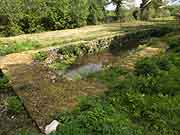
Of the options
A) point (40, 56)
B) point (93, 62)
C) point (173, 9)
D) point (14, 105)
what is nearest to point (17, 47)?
point (40, 56)

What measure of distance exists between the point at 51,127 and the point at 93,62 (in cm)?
1046

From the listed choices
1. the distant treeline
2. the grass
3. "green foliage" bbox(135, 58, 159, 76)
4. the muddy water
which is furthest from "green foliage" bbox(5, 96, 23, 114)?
the distant treeline

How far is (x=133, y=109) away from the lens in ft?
23.3

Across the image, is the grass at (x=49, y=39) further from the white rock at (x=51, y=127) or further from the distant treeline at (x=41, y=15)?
the white rock at (x=51, y=127)

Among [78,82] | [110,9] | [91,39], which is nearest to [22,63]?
[78,82]

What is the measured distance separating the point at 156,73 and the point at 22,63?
5.93 m

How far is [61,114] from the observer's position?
22.9 ft

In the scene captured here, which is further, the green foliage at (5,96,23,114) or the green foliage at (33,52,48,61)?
the green foliage at (33,52,48,61)

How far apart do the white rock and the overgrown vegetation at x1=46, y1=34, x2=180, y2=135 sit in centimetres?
15

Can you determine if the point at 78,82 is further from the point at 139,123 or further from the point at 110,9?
the point at 110,9

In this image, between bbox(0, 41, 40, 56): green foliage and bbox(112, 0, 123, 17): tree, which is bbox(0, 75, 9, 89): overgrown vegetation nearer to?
bbox(0, 41, 40, 56): green foliage

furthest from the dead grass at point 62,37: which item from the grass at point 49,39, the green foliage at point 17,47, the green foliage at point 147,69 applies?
the green foliage at point 147,69

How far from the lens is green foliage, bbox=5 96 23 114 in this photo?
311 inches

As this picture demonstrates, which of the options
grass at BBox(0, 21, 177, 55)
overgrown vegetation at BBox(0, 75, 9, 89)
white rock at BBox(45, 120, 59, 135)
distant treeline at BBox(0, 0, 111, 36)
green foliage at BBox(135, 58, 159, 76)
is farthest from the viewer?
distant treeline at BBox(0, 0, 111, 36)
